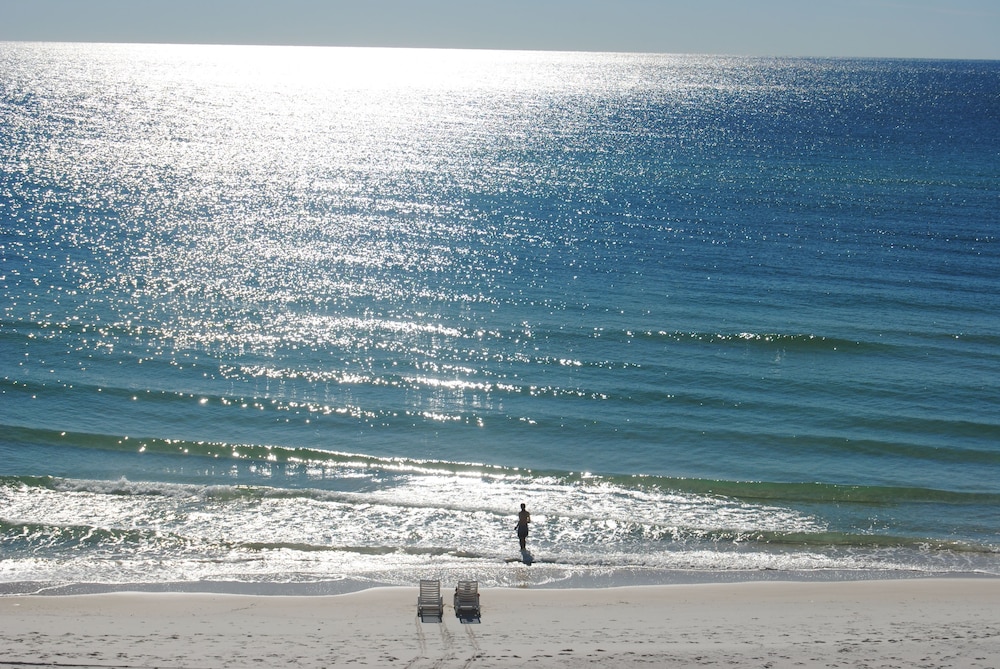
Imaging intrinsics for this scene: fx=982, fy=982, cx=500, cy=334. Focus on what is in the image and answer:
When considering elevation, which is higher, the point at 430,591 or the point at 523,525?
the point at 523,525

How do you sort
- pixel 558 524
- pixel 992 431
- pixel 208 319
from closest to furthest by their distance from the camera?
pixel 558 524 < pixel 992 431 < pixel 208 319

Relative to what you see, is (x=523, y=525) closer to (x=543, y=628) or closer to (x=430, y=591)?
(x=430, y=591)

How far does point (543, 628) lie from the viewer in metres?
19.2

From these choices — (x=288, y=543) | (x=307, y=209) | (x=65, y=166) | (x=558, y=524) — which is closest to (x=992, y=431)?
(x=558, y=524)

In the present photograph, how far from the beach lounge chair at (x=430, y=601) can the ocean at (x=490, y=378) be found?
2890 mm

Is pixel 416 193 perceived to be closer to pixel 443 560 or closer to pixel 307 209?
pixel 307 209

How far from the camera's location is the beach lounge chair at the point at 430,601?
19.7 meters

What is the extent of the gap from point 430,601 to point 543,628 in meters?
2.36

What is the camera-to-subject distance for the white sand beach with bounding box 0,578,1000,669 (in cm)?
1736

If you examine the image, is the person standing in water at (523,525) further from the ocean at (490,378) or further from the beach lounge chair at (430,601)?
the beach lounge chair at (430,601)

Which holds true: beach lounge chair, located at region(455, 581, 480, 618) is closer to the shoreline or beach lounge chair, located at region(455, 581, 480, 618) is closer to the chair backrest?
the chair backrest

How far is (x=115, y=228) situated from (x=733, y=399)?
38917 millimetres

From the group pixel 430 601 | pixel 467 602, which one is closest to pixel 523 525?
pixel 467 602

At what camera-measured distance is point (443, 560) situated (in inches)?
951
